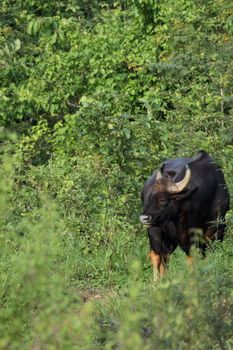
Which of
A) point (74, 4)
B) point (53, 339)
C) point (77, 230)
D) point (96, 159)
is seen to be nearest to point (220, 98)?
point (96, 159)

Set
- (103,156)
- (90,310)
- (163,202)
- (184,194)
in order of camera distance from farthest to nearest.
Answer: (103,156) < (184,194) < (163,202) < (90,310)

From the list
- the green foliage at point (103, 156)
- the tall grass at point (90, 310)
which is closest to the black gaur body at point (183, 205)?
the green foliage at point (103, 156)

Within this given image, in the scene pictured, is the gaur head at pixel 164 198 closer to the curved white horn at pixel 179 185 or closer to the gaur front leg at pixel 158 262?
the curved white horn at pixel 179 185

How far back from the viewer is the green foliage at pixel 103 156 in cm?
498

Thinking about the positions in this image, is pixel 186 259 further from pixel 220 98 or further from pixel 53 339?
pixel 53 339

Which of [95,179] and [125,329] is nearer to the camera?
[125,329]

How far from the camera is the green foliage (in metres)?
4.98

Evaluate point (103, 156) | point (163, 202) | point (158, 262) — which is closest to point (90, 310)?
point (158, 262)

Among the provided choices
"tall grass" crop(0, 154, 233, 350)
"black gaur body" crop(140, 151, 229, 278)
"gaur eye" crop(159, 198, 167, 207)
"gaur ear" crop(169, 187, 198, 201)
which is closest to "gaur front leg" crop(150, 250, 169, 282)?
"black gaur body" crop(140, 151, 229, 278)

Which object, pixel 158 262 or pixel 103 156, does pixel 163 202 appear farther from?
pixel 103 156

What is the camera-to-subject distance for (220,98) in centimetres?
1220

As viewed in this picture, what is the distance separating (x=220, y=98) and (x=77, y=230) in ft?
9.70

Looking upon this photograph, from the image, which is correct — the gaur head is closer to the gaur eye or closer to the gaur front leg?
the gaur eye

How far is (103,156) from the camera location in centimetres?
1076
